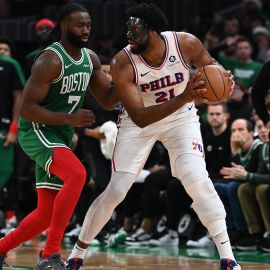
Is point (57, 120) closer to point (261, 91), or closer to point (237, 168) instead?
point (261, 91)

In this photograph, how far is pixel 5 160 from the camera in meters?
11.0

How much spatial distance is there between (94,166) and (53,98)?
3.93 meters

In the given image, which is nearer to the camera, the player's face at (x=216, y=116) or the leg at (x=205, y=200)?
the leg at (x=205, y=200)

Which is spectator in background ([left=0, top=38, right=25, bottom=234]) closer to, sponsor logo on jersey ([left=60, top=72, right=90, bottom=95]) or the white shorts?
sponsor logo on jersey ([left=60, top=72, right=90, bottom=95])

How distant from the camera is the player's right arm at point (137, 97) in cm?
646

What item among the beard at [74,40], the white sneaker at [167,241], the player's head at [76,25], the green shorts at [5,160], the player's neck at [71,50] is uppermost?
the player's head at [76,25]

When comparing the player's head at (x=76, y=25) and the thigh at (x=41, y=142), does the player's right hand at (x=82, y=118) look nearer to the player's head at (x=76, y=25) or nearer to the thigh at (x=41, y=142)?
the thigh at (x=41, y=142)

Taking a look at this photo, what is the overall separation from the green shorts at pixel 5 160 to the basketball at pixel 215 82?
467 centimetres

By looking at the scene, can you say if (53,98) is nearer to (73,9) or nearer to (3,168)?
(73,9)

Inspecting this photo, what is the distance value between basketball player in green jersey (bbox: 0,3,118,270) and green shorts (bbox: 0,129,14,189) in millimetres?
3672

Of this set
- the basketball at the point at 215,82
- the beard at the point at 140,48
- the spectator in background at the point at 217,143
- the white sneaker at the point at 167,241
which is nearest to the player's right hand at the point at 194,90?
the basketball at the point at 215,82

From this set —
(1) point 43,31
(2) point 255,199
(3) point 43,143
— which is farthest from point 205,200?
(1) point 43,31

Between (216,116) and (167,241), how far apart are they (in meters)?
1.59

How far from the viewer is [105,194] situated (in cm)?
700
